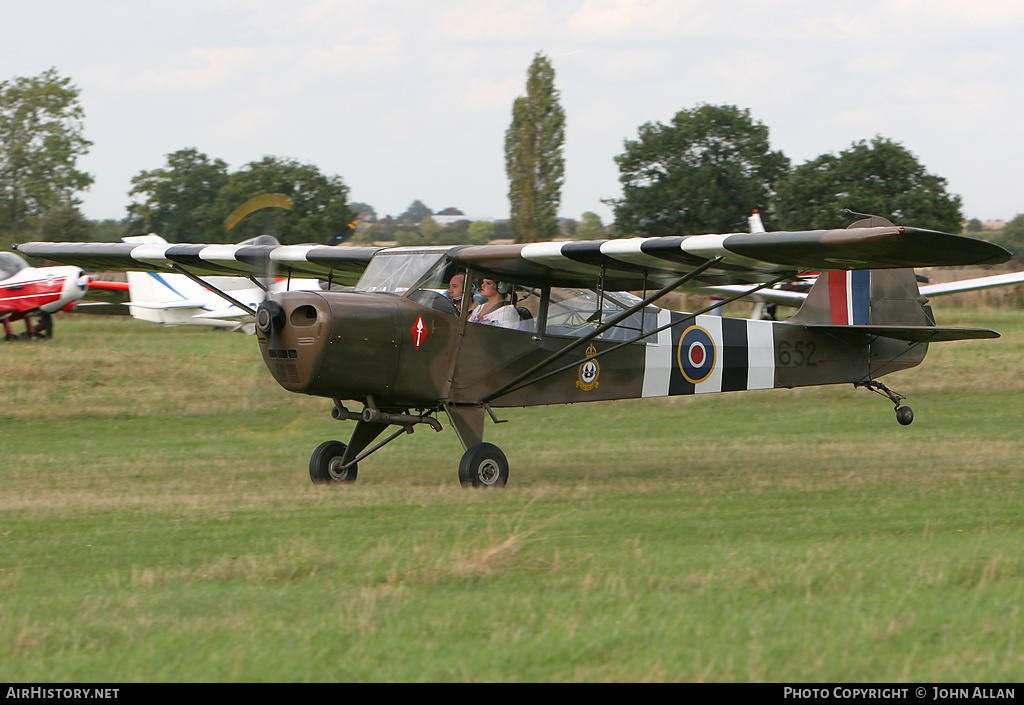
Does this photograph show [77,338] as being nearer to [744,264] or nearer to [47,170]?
[744,264]

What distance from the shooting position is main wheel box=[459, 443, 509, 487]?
10484mm

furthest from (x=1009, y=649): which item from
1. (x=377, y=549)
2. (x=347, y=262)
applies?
(x=347, y=262)

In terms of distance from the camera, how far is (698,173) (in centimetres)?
7944

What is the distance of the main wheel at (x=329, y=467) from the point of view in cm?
1109

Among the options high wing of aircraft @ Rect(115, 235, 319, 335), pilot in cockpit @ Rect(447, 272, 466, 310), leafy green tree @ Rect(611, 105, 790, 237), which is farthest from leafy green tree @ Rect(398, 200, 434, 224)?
pilot in cockpit @ Rect(447, 272, 466, 310)

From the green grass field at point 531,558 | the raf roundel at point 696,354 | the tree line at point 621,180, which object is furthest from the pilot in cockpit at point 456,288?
the tree line at point 621,180

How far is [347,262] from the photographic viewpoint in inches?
499

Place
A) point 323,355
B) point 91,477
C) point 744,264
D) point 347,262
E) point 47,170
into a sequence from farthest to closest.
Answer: point 47,170 → point 347,262 → point 91,477 → point 744,264 → point 323,355

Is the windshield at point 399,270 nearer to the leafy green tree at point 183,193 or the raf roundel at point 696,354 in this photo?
the raf roundel at point 696,354

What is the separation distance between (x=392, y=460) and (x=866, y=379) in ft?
20.4

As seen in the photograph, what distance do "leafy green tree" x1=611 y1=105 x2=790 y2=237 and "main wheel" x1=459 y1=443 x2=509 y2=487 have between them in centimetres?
6786

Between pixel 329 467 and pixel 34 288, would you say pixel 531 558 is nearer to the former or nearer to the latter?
pixel 329 467

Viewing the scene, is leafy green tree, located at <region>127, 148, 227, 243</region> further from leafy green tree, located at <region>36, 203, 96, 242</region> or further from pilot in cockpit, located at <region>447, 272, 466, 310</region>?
pilot in cockpit, located at <region>447, 272, 466, 310</region>

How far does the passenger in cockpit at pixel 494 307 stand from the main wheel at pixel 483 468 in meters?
1.34
